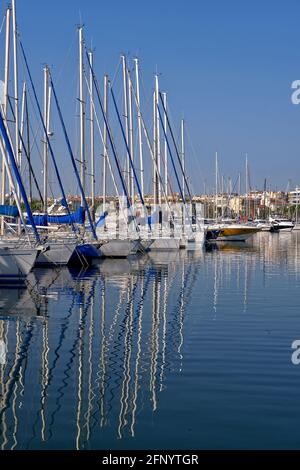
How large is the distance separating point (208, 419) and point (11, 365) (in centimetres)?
440

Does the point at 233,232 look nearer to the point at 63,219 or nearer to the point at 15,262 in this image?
the point at 63,219

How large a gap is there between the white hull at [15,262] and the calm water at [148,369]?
0.72 meters

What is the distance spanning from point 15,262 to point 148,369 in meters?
12.7

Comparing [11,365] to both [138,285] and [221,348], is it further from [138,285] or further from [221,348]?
[138,285]

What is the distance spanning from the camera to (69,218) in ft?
117

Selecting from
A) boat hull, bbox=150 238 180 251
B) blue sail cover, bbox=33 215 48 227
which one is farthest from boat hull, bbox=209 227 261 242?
blue sail cover, bbox=33 215 48 227

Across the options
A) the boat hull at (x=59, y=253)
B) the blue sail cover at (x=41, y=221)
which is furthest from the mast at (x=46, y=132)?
the boat hull at (x=59, y=253)

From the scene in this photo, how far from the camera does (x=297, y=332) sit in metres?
15.5

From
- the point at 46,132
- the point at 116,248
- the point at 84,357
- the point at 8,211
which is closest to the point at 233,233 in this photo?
the point at 116,248

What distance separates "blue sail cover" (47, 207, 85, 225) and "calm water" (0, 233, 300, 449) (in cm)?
1230

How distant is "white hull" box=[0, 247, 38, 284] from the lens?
23.5 metres

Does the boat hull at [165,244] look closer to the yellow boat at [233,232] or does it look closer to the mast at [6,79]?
the yellow boat at [233,232]
